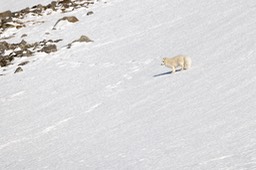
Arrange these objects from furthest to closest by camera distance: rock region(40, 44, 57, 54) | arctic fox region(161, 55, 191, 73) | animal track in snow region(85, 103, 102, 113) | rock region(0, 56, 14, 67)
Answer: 1. rock region(0, 56, 14, 67)
2. rock region(40, 44, 57, 54)
3. arctic fox region(161, 55, 191, 73)
4. animal track in snow region(85, 103, 102, 113)

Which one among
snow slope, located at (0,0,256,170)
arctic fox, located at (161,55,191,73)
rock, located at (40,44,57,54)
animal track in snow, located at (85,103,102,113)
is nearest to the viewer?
snow slope, located at (0,0,256,170)

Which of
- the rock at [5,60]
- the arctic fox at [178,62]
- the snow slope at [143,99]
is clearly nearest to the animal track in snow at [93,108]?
the snow slope at [143,99]

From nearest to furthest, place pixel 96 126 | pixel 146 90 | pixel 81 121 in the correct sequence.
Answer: pixel 96 126, pixel 81 121, pixel 146 90

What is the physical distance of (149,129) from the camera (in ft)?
36.1

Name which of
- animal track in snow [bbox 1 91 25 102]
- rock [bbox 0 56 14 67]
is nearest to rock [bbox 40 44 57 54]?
rock [bbox 0 56 14 67]

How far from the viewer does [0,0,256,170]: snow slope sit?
914cm

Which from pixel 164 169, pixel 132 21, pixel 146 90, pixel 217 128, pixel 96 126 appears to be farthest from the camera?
pixel 132 21

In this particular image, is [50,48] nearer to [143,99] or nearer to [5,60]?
[5,60]

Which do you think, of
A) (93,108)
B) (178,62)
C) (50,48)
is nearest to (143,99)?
(93,108)

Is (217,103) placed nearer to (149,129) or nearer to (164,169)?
(149,129)

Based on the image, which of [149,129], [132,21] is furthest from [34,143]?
[132,21]

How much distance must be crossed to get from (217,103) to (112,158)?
2.86 m

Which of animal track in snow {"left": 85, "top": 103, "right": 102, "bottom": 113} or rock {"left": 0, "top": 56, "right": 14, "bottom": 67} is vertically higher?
animal track in snow {"left": 85, "top": 103, "right": 102, "bottom": 113}

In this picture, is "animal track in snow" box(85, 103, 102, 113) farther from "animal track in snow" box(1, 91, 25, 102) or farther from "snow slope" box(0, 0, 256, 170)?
"animal track in snow" box(1, 91, 25, 102)
